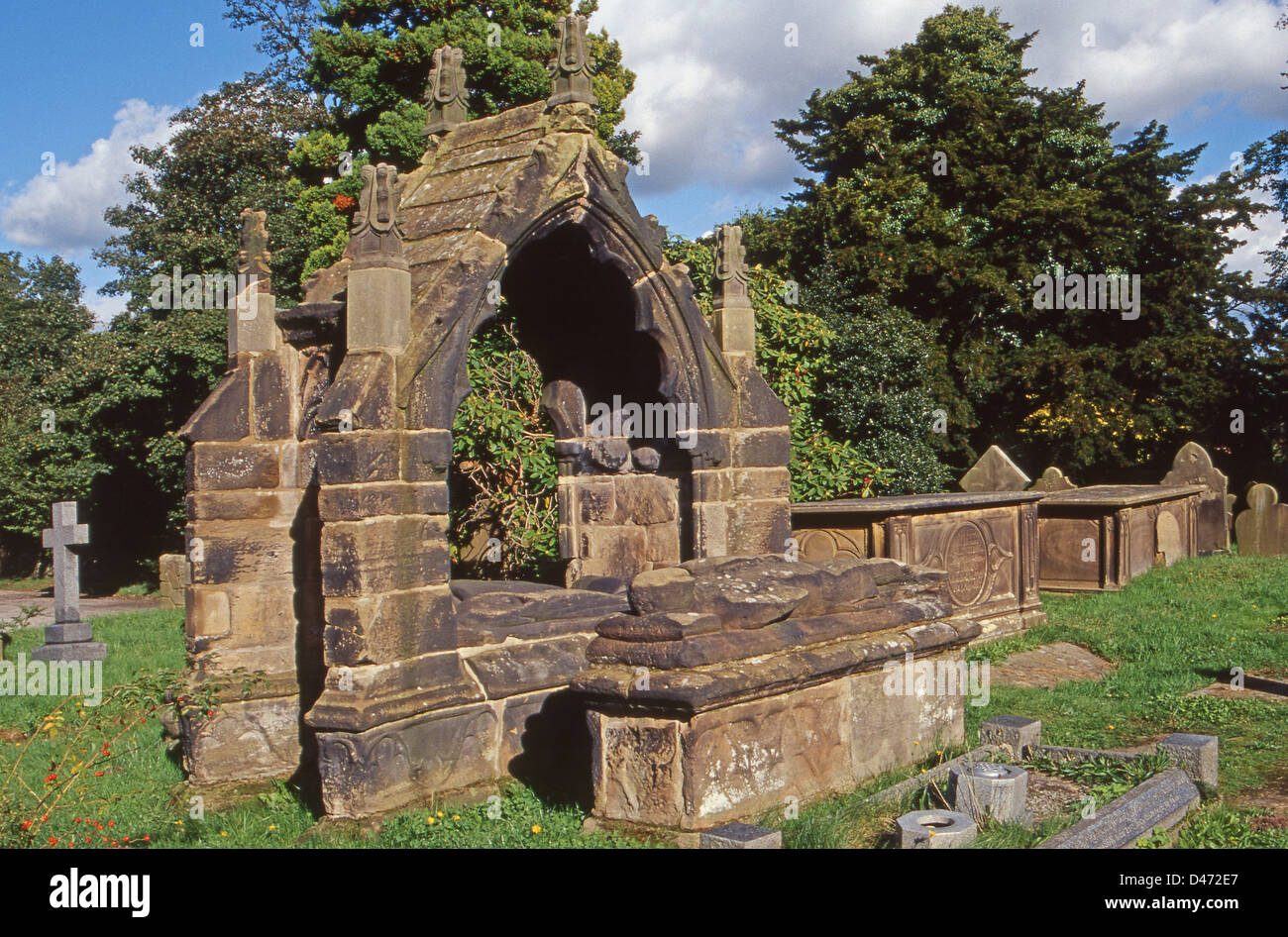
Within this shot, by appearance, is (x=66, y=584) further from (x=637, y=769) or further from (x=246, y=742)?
(x=637, y=769)

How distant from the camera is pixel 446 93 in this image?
7504 millimetres

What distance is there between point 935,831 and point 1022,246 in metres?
19.6

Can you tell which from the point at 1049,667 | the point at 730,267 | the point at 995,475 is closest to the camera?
the point at 730,267

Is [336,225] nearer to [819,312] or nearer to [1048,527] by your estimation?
[819,312]

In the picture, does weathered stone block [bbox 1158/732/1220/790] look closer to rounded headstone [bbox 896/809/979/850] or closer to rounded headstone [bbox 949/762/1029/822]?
rounded headstone [bbox 949/762/1029/822]

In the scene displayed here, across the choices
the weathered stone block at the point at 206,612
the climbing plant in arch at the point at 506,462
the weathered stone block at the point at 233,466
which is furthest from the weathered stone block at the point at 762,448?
the climbing plant in arch at the point at 506,462

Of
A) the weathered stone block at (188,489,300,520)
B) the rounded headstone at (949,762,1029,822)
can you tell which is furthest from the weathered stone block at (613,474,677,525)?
the rounded headstone at (949,762,1029,822)

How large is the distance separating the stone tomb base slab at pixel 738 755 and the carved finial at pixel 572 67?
3.59 metres

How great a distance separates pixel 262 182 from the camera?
72.1ft

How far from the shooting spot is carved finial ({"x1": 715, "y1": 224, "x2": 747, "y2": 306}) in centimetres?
756

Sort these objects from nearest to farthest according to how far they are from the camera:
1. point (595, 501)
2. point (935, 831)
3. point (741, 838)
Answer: point (741, 838) < point (935, 831) < point (595, 501)

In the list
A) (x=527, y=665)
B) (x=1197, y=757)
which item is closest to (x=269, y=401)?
(x=527, y=665)

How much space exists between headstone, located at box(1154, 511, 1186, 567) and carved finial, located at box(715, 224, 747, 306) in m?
9.94
